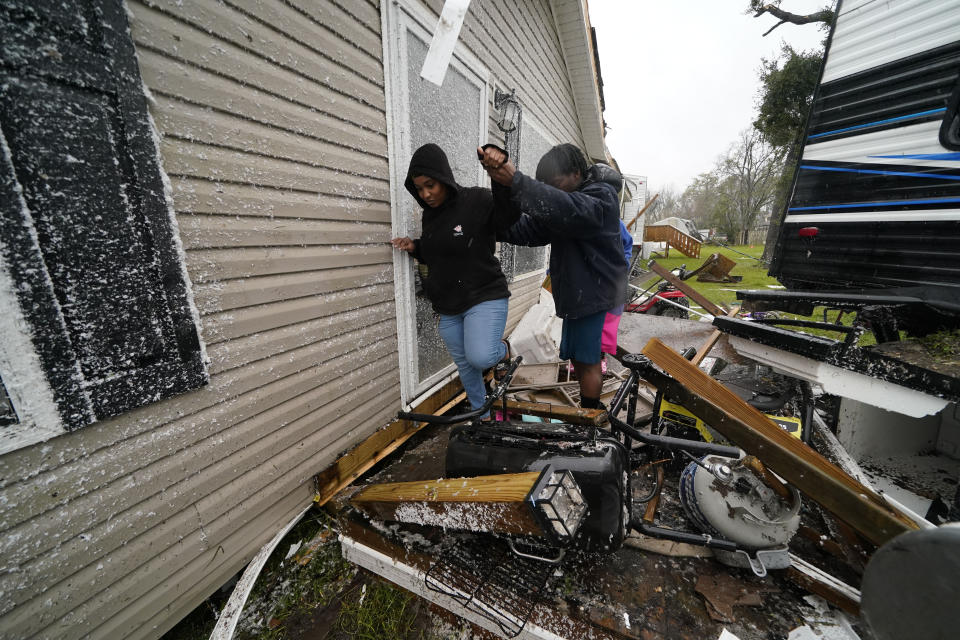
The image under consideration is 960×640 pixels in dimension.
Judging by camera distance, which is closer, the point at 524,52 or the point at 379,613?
the point at 379,613

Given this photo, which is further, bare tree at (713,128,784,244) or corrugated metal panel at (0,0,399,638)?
bare tree at (713,128,784,244)

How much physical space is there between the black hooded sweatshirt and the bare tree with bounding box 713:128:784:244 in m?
40.4

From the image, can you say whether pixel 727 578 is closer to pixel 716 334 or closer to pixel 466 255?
pixel 466 255

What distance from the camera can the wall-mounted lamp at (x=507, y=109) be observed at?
12.1 feet

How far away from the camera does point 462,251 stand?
7.14 ft

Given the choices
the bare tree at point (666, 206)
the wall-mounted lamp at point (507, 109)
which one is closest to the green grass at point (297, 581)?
the wall-mounted lamp at point (507, 109)

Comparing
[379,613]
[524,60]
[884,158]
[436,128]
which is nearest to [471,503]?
[379,613]

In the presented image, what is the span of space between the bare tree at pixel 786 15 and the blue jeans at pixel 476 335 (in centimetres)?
1611

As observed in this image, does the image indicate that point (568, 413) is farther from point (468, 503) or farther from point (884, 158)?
point (884, 158)

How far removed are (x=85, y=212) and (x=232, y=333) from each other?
0.64m

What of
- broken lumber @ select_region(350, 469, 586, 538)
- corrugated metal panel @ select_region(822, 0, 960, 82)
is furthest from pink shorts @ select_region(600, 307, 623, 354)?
corrugated metal panel @ select_region(822, 0, 960, 82)

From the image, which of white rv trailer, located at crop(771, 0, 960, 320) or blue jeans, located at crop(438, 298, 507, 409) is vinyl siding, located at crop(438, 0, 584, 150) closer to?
blue jeans, located at crop(438, 298, 507, 409)

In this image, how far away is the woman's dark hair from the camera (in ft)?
6.85

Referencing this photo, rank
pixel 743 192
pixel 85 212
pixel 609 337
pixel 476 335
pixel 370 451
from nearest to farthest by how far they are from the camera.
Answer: pixel 85 212 < pixel 476 335 < pixel 370 451 < pixel 609 337 < pixel 743 192
